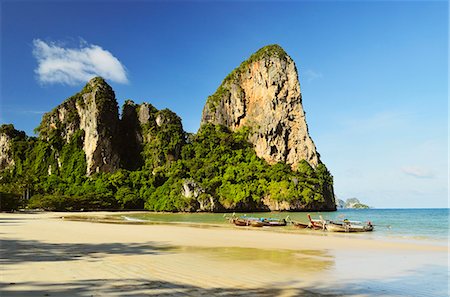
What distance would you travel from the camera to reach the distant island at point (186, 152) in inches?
3568

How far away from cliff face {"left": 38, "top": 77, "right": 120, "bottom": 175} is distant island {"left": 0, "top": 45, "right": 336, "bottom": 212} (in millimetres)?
310

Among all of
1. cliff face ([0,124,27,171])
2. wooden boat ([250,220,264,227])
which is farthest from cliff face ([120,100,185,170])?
wooden boat ([250,220,264,227])

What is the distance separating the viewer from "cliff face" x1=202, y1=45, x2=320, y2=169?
114 meters

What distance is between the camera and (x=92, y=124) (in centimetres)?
10750

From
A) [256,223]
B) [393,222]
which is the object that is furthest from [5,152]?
[393,222]

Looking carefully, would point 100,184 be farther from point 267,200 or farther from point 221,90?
point 221,90

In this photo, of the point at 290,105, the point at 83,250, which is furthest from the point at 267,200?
the point at 83,250

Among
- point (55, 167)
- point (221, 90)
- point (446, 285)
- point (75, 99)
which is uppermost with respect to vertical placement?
point (221, 90)

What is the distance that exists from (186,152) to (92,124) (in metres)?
29.4

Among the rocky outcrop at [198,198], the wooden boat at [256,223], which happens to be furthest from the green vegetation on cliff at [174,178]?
the wooden boat at [256,223]

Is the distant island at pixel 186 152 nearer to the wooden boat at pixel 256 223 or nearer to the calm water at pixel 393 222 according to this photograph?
the calm water at pixel 393 222

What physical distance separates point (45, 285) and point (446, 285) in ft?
32.1

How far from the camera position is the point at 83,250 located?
44.6 ft

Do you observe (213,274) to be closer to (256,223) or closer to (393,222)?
(256,223)
